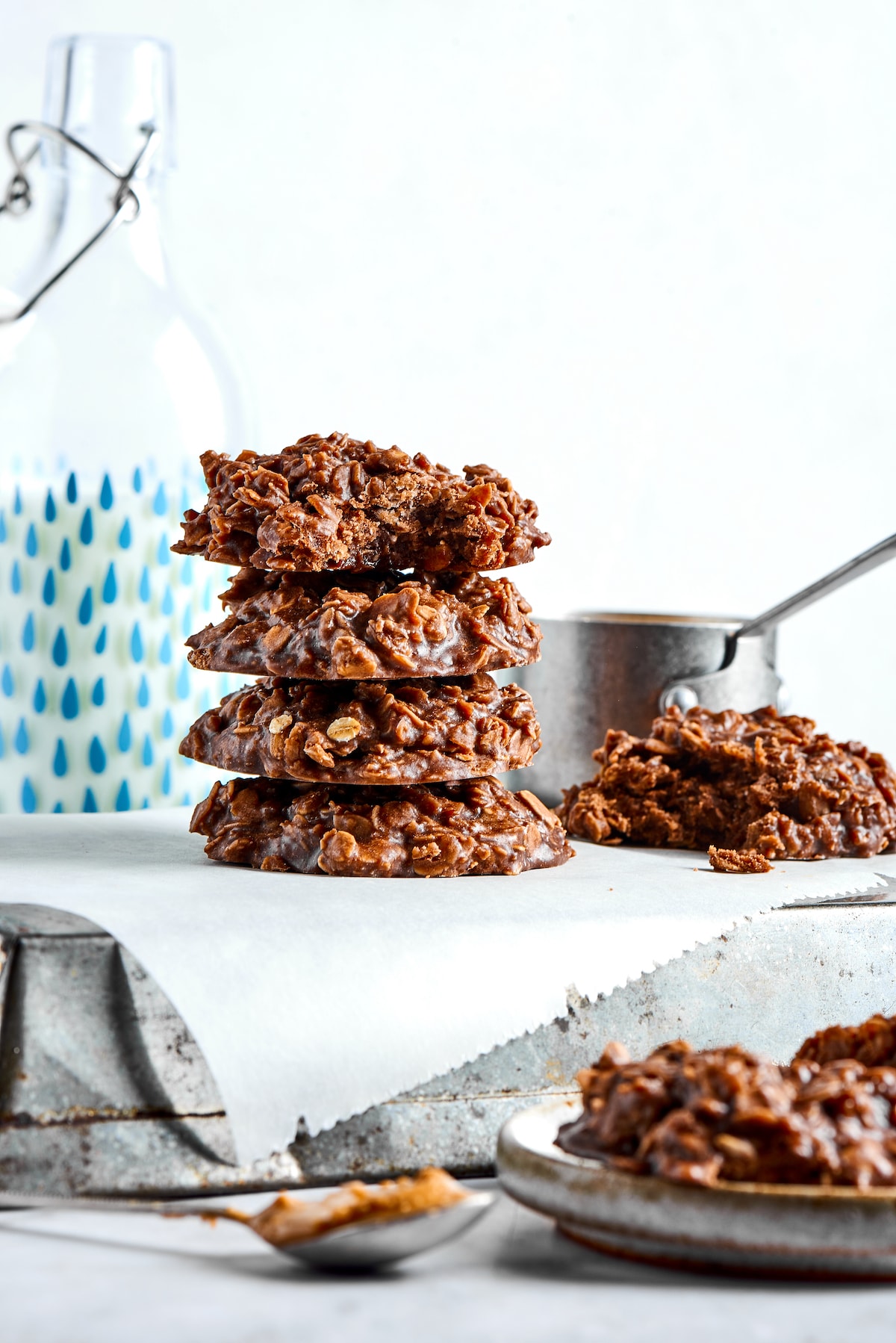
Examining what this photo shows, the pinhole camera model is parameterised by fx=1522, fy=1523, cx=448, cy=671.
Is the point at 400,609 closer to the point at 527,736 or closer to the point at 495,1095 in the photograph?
the point at 527,736

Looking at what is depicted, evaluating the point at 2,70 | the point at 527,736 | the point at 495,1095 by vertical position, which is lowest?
the point at 495,1095

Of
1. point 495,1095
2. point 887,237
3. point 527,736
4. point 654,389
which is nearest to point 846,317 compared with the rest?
point 887,237

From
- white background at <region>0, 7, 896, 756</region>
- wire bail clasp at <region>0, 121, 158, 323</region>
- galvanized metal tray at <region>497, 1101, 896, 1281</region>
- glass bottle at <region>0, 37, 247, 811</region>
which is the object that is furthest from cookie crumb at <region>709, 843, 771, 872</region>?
white background at <region>0, 7, 896, 756</region>

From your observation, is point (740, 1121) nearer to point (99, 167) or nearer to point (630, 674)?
point (630, 674)

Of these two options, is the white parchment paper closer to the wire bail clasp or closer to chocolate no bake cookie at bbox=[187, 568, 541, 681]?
chocolate no bake cookie at bbox=[187, 568, 541, 681]

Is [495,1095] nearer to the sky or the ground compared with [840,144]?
nearer to the ground
